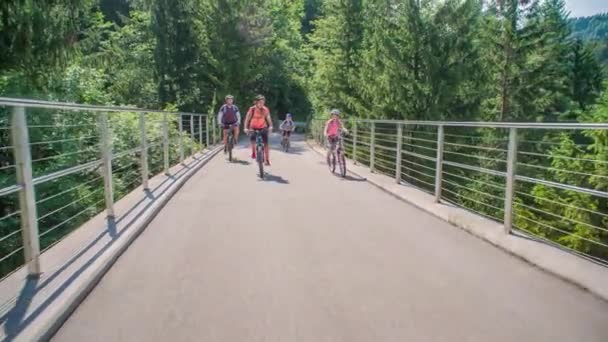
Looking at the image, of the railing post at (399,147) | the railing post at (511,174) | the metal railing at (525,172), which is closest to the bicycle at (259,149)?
the metal railing at (525,172)

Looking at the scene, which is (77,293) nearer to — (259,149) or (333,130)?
(259,149)

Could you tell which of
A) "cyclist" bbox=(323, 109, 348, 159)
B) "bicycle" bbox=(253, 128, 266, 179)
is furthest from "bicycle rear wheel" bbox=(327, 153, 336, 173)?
"bicycle" bbox=(253, 128, 266, 179)

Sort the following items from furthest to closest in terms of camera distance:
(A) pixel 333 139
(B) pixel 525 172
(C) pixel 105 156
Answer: (B) pixel 525 172 < (A) pixel 333 139 < (C) pixel 105 156

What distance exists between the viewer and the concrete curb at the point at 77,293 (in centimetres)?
305

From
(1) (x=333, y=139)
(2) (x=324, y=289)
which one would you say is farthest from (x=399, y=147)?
(2) (x=324, y=289)

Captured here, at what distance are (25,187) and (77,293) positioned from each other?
88 centimetres

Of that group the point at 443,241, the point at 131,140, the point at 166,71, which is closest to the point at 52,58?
the point at 131,140

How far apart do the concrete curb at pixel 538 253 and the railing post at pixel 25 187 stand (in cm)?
422

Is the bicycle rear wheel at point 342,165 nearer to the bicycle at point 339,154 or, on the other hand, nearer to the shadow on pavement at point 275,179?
the bicycle at point 339,154

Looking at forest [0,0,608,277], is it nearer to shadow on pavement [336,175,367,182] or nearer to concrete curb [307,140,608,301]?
concrete curb [307,140,608,301]

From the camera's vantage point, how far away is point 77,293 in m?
3.66

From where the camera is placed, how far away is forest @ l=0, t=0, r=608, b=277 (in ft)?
33.6

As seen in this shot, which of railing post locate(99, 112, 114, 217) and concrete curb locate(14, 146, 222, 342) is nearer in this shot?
concrete curb locate(14, 146, 222, 342)

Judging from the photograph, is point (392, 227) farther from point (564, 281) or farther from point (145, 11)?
point (145, 11)
